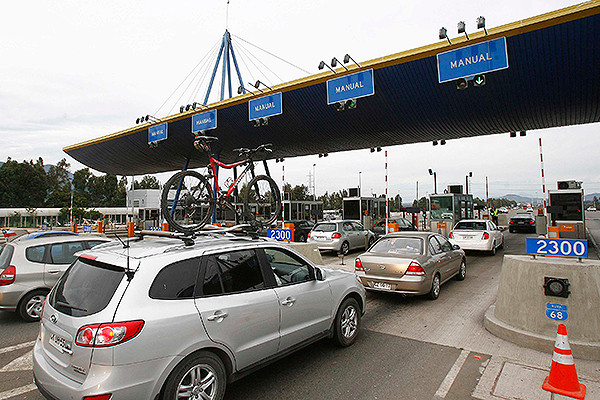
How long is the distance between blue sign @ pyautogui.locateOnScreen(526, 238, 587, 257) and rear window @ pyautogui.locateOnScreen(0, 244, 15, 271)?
8651 mm

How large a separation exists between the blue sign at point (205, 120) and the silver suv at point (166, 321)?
15.0 meters

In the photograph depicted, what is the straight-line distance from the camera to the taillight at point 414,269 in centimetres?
685

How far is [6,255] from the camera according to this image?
6320 millimetres

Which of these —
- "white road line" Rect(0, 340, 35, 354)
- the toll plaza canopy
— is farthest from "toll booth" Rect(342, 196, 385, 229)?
→ "white road line" Rect(0, 340, 35, 354)

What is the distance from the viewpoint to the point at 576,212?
16.9 m

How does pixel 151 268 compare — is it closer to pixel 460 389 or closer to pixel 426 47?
pixel 460 389

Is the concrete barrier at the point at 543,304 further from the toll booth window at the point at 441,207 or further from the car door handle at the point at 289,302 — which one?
the toll booth window at the point at 441,207

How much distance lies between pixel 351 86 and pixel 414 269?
840cm

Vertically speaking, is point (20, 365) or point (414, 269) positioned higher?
point (414, 269)

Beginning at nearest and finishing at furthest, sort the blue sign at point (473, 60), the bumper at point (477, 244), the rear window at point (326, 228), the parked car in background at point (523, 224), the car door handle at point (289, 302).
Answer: the car door handle at point (289, 302) < the blue sign at point (473, 60) < the bumper at point (477, 244) < the rear window at point (326, 228) < the parked car in background at point (523, 224)

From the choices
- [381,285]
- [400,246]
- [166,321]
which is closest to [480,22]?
[400,246]

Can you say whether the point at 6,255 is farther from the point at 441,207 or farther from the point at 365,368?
the point at 441,207

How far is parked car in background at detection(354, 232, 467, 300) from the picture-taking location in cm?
687

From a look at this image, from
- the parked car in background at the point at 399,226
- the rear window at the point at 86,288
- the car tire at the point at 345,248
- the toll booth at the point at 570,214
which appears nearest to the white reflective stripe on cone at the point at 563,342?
the rear window at the point at 86,288
